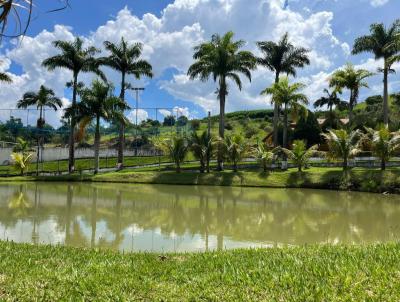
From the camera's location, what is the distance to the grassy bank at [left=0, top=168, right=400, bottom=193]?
79.7ft

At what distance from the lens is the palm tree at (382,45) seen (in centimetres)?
3182

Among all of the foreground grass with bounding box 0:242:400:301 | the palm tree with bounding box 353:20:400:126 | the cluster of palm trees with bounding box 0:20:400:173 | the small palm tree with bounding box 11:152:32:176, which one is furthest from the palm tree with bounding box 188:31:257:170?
the foreground grass with bounding box 0:242:400:301

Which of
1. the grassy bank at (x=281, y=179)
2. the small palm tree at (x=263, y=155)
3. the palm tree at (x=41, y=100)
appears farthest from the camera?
the palm tree at (x=41, y=100)

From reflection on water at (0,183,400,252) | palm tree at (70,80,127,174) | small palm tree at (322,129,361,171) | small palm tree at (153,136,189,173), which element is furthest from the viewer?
palm tree at (70,80,127,174)

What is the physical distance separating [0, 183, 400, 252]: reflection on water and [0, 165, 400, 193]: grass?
3011mm

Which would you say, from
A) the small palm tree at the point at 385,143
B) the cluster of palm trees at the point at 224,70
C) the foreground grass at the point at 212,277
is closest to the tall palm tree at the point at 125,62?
the cluster of palm trees at the point at 224,70

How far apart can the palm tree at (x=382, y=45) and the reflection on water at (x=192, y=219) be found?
45.5 ft

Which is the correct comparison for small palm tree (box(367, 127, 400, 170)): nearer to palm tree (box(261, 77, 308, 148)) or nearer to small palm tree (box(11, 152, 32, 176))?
palm tree (box(261, 77, 308, 148))

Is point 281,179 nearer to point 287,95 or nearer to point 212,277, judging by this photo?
point 287,95

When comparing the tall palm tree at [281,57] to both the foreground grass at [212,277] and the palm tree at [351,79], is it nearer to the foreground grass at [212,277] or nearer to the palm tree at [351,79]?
the palm tree at [351,79]

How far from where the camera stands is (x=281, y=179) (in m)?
27.5

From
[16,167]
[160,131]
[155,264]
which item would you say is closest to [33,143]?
[160,131]

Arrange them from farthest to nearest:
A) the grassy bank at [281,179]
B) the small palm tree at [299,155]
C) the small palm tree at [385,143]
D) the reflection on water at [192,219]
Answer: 1. the small palm tree at [299,155]
2. the small palm tree at [385,143]
3. the grassy bank at [281,179]
4. the reflection on water at [192,219]

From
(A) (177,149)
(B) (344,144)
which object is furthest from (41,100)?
(B) (344,144)
